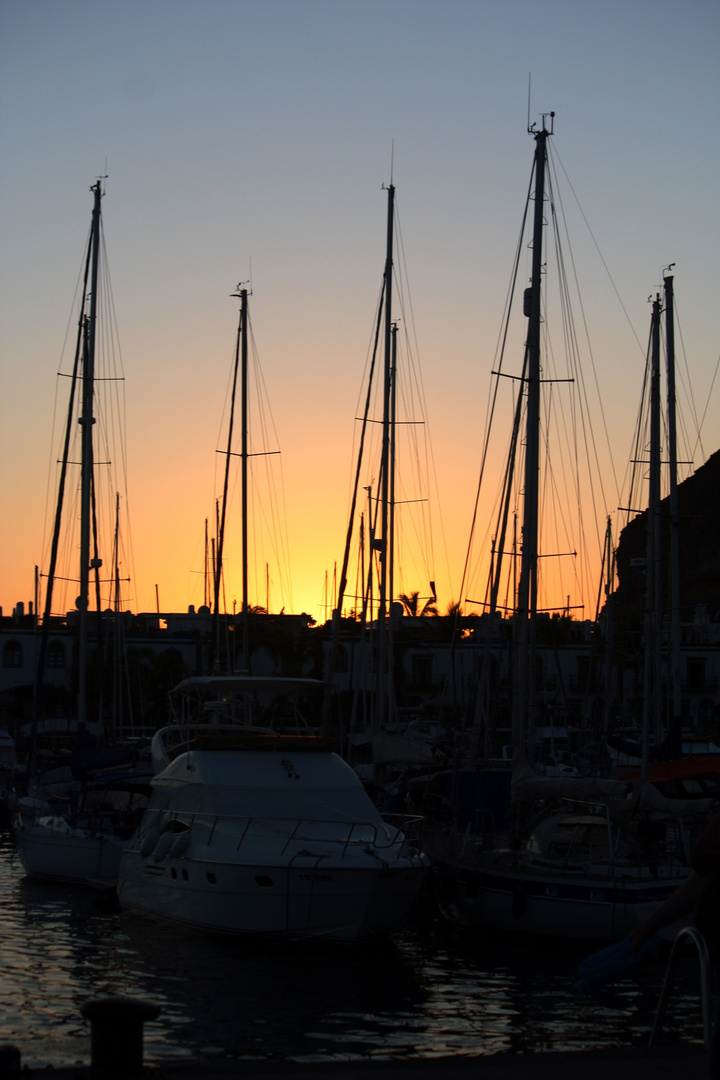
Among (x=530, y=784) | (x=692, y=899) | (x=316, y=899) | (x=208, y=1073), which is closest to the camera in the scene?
(x=692, y=899)

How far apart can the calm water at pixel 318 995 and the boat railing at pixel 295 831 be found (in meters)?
1.55

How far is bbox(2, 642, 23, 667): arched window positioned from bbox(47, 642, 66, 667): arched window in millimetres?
1689

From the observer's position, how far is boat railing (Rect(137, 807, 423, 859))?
18.0m

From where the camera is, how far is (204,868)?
18078 mm

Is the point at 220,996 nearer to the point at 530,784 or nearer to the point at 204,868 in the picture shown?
the point at 204,868

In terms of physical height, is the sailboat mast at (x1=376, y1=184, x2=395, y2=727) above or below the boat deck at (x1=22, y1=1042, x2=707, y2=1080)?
above

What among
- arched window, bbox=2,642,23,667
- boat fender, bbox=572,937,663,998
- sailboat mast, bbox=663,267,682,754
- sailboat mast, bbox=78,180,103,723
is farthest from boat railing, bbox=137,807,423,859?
arched window, bbox=2,642,23,667

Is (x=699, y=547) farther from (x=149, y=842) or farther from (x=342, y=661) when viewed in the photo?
(x=149, y=842)

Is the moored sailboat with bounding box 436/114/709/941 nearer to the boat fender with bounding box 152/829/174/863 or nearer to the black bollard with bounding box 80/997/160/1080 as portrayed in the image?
the boat fender with bounding box 152/829/174/863

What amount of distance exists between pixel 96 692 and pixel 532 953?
47.6 metres

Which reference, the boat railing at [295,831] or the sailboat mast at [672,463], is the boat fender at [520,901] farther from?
the sailboat mast at [672,463]

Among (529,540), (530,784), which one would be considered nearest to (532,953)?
(530,784)

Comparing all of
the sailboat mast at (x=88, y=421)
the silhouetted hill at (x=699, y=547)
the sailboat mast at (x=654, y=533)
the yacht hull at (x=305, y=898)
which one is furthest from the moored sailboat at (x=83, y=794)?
the silhouetted hill at (x=699, y=547)

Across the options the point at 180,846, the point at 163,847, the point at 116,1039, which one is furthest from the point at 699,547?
the point at 116,1039
